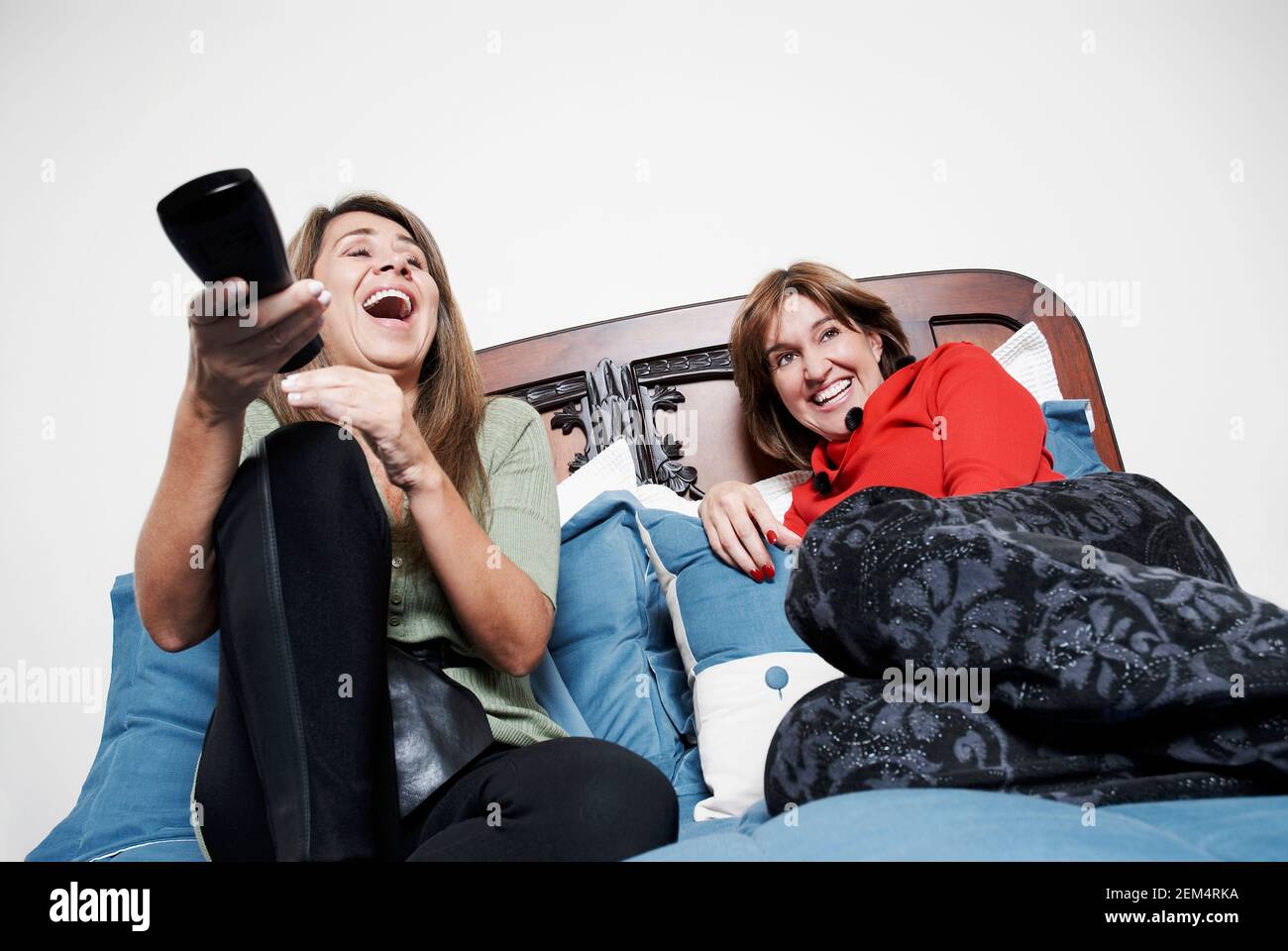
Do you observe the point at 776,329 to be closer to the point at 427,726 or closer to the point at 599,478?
the point at 599,478

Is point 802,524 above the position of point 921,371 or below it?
below

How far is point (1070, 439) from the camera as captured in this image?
63.3 inches

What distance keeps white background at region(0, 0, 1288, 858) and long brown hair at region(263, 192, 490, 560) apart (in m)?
0.53

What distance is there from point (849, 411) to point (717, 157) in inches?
28.0

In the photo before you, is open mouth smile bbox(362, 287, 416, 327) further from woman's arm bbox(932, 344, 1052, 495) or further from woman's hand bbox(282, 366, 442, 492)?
woman's arm bbox(932, 344, 1052, 495)

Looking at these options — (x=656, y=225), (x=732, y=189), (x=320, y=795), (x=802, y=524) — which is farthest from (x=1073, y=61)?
(x=320, y=795)

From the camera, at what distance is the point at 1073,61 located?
200 cm

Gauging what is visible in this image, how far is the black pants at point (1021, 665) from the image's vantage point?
2.25 ft

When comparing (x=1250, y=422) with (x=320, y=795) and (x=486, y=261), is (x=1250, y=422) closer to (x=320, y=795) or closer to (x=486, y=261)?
(x=486, y=261)

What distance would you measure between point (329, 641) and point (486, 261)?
129 cm

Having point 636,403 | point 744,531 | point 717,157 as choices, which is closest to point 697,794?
point 744,531

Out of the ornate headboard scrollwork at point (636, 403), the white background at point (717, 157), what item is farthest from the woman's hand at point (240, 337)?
the white background at point (717, 157)
